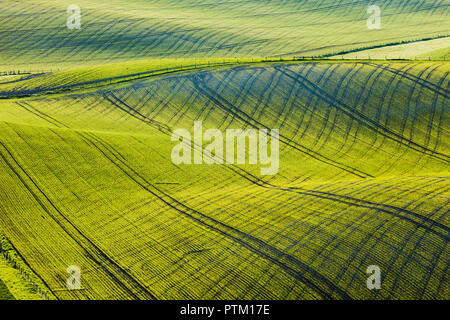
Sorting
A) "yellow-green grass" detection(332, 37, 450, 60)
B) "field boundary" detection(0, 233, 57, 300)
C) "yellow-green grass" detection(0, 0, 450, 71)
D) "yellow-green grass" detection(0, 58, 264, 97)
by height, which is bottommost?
"field boundary" detection(0, 233, 57, 300)

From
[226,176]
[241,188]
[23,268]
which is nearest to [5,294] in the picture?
[23,268]

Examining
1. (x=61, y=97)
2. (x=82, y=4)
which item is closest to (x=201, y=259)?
(x=61, y=97)

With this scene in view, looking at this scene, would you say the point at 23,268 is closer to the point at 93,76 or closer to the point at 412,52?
the point at 93,76

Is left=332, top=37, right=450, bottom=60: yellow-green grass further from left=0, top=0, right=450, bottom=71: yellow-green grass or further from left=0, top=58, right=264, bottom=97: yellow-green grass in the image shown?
left=0, top=58, right=264, bottom=97: yellow-green grass

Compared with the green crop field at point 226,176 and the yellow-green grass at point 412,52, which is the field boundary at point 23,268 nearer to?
the green crop field at point 226,176

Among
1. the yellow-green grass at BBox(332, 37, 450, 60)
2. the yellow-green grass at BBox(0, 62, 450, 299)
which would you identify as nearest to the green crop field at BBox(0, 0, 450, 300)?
the yellow-green grass at BBox(0, 62, 450, 299)

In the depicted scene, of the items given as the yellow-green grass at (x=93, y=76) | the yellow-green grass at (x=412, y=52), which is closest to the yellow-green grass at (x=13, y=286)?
the yellow-green grass at (x=93, y=76)
